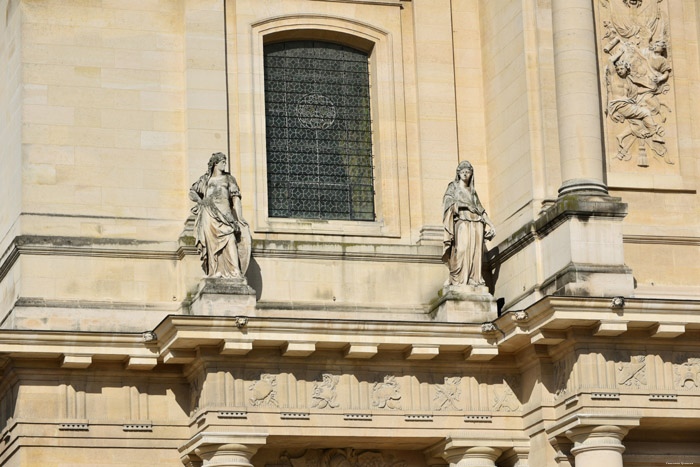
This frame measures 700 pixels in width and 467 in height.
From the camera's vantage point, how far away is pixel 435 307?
28109 mm

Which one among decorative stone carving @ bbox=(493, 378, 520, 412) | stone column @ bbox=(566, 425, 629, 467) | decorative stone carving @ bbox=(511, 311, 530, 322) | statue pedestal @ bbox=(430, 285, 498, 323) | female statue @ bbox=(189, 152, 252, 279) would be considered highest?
female statue @ bbox=(189, 152, 252, 279)

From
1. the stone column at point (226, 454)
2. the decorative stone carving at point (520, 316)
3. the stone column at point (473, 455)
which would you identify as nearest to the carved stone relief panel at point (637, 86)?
the decorative stone carving at point (520, 316)

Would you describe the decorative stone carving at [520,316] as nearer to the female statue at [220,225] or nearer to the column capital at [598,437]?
the column capital at [598,437]

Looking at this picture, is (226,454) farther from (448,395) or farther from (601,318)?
(601,318)

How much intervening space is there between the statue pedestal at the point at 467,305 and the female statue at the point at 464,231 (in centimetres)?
16

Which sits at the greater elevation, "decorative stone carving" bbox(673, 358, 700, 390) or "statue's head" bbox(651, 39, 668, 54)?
"statue's head" bbox(651, 39, 668, 54)

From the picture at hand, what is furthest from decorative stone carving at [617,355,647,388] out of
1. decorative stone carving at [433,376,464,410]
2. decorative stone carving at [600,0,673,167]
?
decorative stone carving at [600,0,673,167]

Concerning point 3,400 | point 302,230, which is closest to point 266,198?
point 302,230

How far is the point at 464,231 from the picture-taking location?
2777 centimetres

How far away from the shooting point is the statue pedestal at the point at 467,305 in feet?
90.1

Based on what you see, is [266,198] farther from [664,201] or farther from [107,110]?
[664,201]

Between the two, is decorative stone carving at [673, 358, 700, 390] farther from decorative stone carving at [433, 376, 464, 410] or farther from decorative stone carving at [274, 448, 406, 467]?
decorative stone carving at [274, 448, 406, 467]

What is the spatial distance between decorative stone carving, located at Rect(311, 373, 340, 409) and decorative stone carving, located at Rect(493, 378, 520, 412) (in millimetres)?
2419

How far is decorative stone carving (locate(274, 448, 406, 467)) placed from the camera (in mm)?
27625
